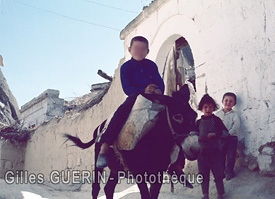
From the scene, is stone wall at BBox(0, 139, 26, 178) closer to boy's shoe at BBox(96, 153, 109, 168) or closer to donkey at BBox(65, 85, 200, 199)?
boy's shoe at BBox(96, 153, 109, 168)

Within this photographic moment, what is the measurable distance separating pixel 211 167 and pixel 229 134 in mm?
492

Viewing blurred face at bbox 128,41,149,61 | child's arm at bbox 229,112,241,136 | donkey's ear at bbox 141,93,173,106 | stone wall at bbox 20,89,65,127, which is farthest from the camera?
stone wall at bbox 20,89,65,127

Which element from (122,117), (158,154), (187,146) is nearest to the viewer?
(187,146)

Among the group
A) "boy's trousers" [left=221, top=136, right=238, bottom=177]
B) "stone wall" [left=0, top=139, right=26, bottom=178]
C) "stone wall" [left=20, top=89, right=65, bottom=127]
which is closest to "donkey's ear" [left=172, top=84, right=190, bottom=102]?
"boy's trousers" [left=221, top=136, right=238, bottom=177]

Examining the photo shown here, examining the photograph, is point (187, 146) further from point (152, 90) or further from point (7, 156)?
point (7, 156)

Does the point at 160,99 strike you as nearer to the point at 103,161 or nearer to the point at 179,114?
the point at 179,114

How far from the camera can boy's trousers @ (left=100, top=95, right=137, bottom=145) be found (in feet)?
9.55

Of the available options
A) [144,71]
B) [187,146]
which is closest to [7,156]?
[144,71]

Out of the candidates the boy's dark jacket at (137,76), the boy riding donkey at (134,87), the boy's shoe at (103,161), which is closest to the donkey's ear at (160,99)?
the boy riding donkey at (134,87)

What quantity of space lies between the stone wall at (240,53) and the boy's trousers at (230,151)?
24 cm

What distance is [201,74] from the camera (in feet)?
16.2

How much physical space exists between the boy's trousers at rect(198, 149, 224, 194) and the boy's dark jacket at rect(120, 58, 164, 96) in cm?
102

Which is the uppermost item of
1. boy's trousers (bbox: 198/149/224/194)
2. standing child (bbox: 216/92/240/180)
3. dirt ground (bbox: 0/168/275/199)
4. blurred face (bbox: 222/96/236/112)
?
blurred face (bbox: 222/96/236/112)

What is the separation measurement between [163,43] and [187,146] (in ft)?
13.2
